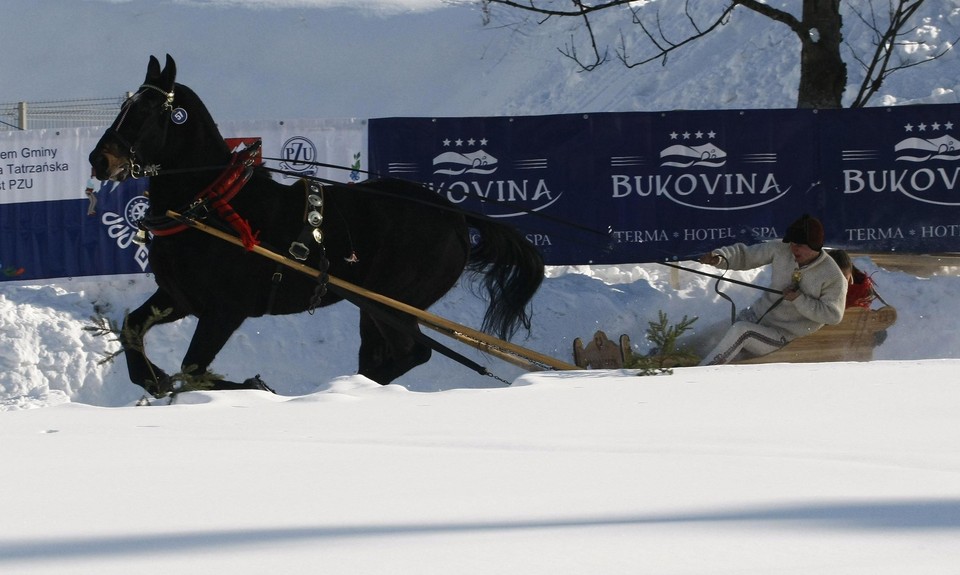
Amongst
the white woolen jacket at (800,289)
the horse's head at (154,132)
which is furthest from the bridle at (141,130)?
the white woolen jacket at (800,289)

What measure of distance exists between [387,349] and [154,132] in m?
1.94

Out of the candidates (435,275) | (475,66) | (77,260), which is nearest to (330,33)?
(475,66)

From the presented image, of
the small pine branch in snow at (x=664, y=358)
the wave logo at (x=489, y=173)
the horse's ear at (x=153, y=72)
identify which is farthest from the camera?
the wave logo at (x=489, y=173)

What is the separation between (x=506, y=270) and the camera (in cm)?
837

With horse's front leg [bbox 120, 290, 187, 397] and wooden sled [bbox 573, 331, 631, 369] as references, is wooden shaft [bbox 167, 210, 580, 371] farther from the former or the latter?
wooden sled [bbox 573, 331, 631, 369]

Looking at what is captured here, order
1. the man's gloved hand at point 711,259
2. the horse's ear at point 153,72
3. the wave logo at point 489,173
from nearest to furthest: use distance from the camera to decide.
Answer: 1. the horse's ear at point 153,72
2. the man's gloved hand at point 711,259
3. the wave logo at point 489,173

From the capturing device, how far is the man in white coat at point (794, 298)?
813 centimetres

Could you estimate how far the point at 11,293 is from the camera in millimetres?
11430

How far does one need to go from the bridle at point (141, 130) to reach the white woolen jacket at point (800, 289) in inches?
142

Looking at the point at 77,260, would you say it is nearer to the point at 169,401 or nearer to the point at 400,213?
the point at 400,213

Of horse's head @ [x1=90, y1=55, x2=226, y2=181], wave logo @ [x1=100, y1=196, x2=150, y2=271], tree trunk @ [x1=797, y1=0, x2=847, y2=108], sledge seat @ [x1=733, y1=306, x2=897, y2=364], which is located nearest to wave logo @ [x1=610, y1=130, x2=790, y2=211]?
tree trunk @ [x1=797, y1=0, x2=847, y2=108]

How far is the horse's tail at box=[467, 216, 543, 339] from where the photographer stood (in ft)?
27.4

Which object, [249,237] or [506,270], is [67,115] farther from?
[249,237]

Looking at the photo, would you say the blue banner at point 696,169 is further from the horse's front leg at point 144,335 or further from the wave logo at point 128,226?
the horse's front leg at point 144,335
